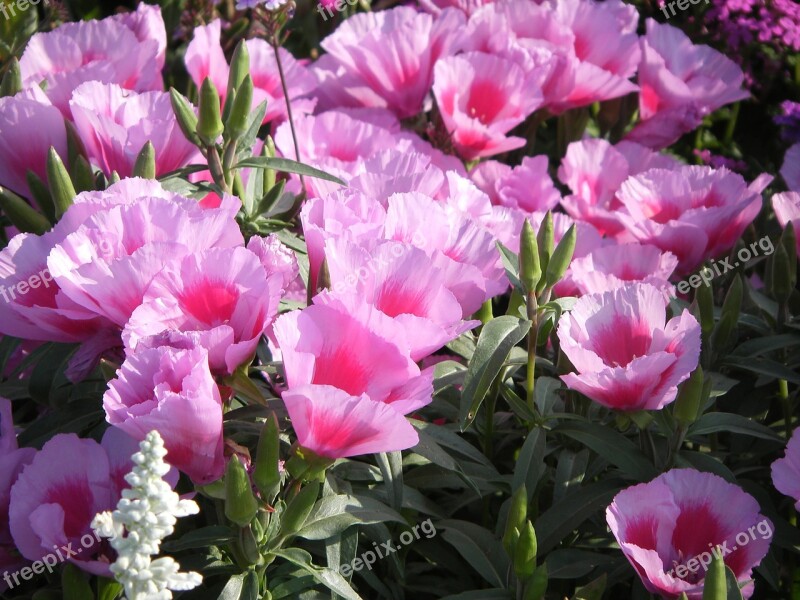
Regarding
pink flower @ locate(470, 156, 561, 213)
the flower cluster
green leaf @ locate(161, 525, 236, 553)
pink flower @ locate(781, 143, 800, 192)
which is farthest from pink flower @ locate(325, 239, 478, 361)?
pink flower @ locate(781, 143, 800, 192)

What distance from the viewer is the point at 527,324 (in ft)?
3.29

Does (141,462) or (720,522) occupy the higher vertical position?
(141,462)

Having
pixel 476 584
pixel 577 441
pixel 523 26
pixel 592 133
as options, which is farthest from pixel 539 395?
pixel 592 133

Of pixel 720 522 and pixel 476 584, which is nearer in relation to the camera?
pixel 720 522

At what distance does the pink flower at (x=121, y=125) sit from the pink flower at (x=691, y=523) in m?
0.67

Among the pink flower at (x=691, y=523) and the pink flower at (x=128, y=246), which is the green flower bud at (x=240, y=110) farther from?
the pink flower at (x=691, y=523)

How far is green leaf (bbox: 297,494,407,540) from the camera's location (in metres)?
0.87

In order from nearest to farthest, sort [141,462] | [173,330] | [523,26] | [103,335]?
[141,462], [173,330], [103,335], [523,26]

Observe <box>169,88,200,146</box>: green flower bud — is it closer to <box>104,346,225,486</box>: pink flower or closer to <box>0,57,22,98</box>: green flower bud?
<box>0,57,22,98</box>: green flower bud

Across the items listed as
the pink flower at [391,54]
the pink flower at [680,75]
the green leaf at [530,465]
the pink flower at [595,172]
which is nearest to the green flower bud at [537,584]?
the green leaf at [530,465]

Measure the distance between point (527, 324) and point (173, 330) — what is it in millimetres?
393

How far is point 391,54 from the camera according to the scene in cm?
156

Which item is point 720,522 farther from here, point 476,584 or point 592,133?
point 592,133

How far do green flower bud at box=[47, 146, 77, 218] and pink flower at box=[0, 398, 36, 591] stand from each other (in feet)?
0.72
